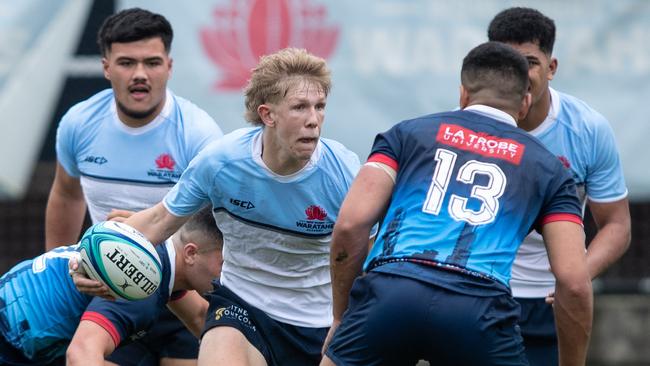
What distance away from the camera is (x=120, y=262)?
5.44 m

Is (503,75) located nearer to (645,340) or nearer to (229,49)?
(229,49)

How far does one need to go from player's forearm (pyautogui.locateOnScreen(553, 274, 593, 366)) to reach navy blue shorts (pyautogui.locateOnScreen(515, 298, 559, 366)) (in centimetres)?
125

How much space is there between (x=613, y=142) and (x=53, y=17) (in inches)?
161

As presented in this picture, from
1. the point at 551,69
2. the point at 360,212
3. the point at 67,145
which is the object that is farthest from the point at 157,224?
the point at 551,69

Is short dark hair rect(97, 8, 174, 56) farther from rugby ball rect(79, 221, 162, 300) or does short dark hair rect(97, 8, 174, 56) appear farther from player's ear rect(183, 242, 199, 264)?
rugby ball rect(79, 221, 162, 300)

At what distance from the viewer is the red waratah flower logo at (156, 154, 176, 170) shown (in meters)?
6.60

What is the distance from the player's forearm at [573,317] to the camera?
4668 millimetres

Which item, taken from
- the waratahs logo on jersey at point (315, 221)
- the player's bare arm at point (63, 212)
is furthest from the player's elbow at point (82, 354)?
the player's bare arm at point (63, 212)

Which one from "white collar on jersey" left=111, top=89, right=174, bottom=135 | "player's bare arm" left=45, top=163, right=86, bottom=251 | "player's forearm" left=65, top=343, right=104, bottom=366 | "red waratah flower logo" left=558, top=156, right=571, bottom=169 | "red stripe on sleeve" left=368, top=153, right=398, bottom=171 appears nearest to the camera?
"red stripe on sleeve" left=368, top=153, right=398, bottom=171

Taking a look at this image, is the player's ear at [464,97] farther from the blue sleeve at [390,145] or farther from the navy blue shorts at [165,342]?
the navy blue shorts at [165,342]

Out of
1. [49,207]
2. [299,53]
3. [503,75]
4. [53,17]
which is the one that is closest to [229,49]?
[53,17]

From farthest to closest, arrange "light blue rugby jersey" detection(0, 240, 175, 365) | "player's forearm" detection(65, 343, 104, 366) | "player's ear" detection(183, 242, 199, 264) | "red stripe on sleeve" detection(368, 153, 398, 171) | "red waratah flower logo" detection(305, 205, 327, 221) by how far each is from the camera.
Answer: "player's ear" detection(183, 242, 199, 264)
"light blue rugby jersey" detection(0, 240, 175, 365)
"red waratah flower logo" detection(305, 205, 327, 221)
"player's forearm" detection(65, 343, 104, 366)
"red stripe on sleeve" detection(368, 153, 398, 171)

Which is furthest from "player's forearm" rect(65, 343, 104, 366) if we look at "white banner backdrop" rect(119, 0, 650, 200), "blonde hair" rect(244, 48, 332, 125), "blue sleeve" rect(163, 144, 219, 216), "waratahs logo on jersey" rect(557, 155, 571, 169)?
"white banner backdrop" rect(119, 0, 650, 200)

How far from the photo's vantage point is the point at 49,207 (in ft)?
23.5
